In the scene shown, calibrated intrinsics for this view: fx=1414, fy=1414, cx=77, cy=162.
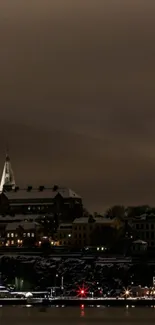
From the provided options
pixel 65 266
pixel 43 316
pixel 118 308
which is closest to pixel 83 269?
pixel 65 266

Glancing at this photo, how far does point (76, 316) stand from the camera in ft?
405

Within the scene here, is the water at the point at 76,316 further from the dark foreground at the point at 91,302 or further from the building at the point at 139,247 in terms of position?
the building at the point at 139,247

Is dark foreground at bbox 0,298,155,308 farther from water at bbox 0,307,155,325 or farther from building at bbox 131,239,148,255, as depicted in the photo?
building at bbox 131,239,148,255

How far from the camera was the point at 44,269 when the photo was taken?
608 feet

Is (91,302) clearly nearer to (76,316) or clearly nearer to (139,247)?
(76,316)

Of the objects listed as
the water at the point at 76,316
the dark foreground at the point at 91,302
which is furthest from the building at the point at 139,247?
the water at the point at 76,316

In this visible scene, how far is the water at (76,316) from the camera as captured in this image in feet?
379

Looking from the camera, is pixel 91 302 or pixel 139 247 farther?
pixel 139 247

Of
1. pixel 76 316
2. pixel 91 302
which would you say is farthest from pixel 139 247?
pixel 76 316

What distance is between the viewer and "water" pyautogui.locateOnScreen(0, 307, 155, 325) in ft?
379

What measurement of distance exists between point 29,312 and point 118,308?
10.7m

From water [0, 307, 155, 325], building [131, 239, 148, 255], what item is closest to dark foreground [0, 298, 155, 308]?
water [0, 307, 155, 325]

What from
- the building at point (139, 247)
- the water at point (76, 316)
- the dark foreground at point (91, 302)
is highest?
the building at point (139, 247)

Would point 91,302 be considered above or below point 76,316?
above
